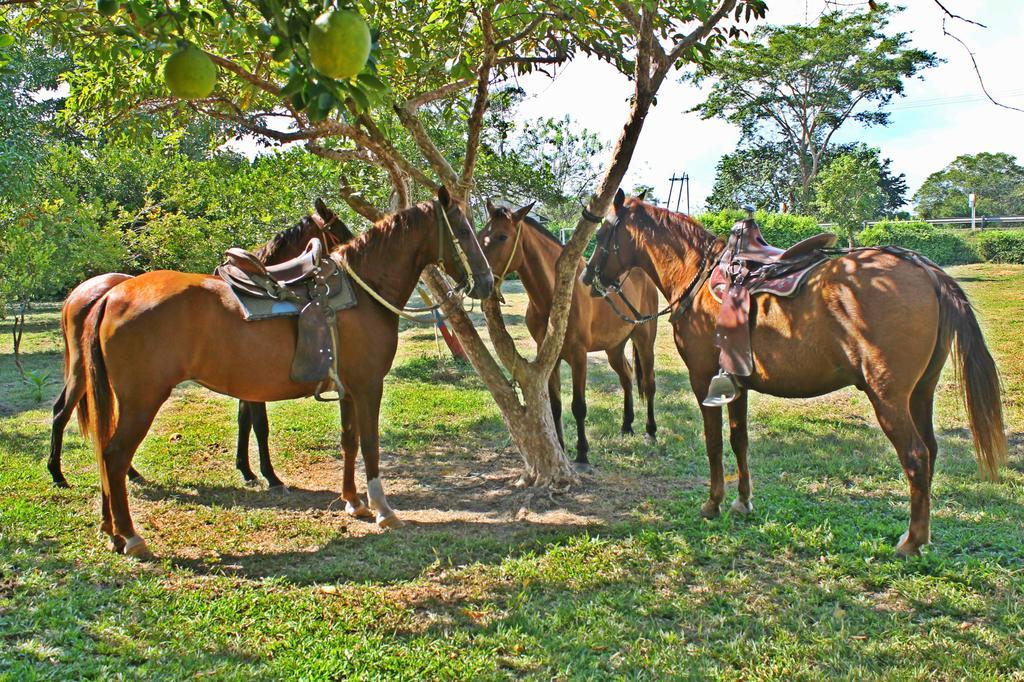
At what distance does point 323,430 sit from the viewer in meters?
7.63

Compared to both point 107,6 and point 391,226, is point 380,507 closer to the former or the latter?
point 391,226

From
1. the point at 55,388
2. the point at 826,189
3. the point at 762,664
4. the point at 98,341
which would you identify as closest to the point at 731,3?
the point at 762,664

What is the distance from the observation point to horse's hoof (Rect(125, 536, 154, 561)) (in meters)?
4.34

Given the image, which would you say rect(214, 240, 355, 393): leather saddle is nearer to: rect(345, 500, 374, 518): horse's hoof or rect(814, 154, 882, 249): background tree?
rect(345, 500, 374, 518): horse's hoof

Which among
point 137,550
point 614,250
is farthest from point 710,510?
point 137,550

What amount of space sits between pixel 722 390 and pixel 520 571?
1.69 m

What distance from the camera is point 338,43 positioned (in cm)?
150

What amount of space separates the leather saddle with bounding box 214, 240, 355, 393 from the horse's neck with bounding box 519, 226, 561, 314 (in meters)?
1.81

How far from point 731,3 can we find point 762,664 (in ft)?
11.9

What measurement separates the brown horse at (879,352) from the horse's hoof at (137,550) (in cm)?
353

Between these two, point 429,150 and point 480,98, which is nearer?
point 480,98

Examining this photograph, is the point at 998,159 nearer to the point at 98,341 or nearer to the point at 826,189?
the point at 826,189

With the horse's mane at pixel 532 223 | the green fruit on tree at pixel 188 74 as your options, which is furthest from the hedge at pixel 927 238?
the green fruit on tree at pixel 188 74

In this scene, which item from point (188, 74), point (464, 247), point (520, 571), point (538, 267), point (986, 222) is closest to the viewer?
point (188, 74)
